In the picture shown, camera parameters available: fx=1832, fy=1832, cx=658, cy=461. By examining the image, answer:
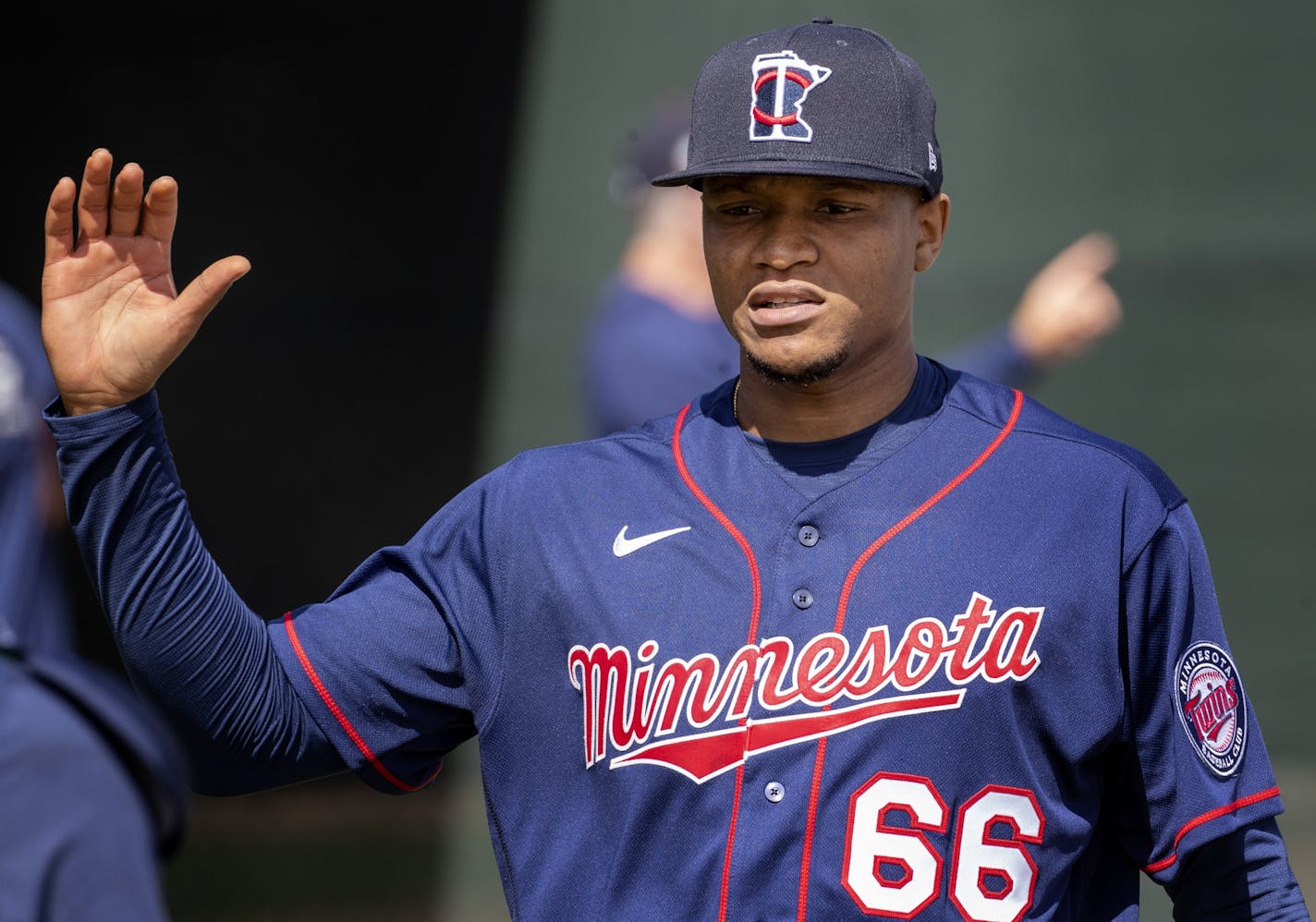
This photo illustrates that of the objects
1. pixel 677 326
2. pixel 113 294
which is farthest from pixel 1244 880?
pixel 677 326

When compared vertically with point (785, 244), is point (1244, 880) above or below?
below

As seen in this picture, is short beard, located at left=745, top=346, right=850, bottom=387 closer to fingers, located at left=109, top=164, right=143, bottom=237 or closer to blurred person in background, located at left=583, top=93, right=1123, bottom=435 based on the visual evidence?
fingers, located at left=109, top=164, right=143, bottom=237

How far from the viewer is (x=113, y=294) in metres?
1.90

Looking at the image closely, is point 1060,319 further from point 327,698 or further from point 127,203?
point 127,203

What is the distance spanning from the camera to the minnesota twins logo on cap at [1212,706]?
1.97 m

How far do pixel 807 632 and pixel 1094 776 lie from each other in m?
0.35

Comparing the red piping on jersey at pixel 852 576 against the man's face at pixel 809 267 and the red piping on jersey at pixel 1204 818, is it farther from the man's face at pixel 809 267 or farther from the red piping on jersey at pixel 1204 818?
the red piping on jersey at pixel 1204 818

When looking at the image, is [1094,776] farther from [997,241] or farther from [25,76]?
[25,76]

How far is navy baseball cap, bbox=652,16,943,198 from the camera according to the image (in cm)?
197

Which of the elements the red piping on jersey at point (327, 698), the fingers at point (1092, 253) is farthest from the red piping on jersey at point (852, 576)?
the fingers at point (1092, 253)

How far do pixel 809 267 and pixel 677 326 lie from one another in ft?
5.11

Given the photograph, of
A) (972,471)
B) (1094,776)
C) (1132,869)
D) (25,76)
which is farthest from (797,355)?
(25,76)

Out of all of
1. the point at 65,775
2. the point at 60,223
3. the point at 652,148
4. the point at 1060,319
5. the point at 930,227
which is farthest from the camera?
the point at 652,148

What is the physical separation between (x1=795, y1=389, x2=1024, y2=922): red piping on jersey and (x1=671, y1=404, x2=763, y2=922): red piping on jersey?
3.0 inches
